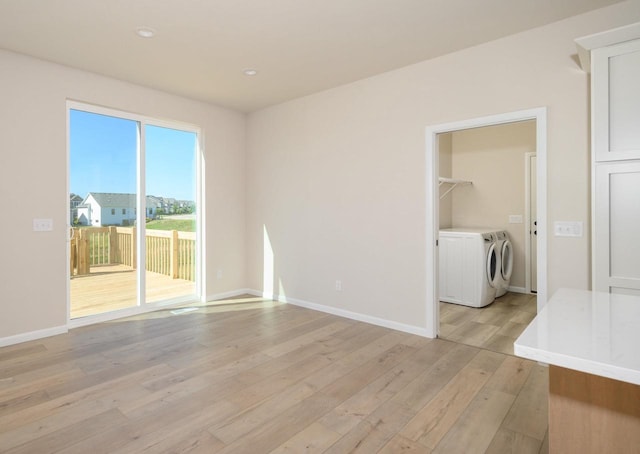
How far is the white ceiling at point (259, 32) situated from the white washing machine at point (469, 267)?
2284 mm

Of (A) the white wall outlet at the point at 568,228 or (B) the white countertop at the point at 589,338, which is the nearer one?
(B) the white countertop at the point at 589,338

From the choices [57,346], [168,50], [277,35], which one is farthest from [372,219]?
[57,346]

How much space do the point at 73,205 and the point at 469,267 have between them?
4.59m

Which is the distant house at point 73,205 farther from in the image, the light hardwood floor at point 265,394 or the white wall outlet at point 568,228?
the white wall outlet at point 568,228

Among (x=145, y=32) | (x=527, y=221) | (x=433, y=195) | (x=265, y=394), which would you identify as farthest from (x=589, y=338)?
(x=527, y=221)

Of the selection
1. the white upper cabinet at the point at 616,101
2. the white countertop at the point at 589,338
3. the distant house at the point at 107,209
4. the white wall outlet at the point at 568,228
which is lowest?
the white countertop at the point at 589,338

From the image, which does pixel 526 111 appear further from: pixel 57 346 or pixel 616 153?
pixel 57 346

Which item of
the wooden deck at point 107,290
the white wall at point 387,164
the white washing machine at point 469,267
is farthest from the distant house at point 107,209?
the white washing machine at point 469,267

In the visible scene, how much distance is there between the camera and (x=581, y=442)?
1.21m

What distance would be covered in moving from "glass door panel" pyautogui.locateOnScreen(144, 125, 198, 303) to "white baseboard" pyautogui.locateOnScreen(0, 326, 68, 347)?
38.6 inches

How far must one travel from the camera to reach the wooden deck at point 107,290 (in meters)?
3.90

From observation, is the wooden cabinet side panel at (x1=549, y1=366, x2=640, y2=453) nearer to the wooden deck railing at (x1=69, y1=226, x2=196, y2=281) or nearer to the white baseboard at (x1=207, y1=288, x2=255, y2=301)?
the wooden deck railing at (x1=69, y1=226, x2=196, y2=281)

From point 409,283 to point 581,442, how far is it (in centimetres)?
244

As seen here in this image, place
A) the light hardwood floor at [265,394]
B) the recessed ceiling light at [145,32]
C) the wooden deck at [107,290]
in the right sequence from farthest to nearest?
1. the wooden deck at [107,290]
2. the recessed ceiling light at [145,32]
3. the light hardwood floor at [265,394]
